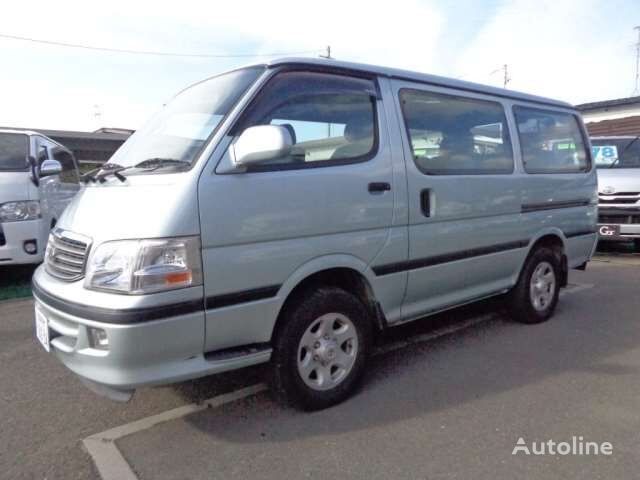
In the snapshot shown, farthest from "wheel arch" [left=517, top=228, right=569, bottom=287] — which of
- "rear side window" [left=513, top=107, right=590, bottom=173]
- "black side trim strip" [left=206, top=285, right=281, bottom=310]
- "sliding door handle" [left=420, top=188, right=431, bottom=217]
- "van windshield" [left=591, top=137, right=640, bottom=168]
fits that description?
"van windshield" [left=591, top=137, right=640, bottom=168]

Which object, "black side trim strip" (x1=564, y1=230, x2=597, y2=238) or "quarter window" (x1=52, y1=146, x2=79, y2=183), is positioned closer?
"black side trim strip" (x1=564, y1=230, x2=597, y2=238)

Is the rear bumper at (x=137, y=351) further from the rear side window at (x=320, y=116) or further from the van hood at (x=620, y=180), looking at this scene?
the van hood at (x=620, y=180)

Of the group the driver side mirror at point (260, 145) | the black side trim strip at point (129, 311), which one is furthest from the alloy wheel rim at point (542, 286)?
the black side trim strip at point (129, 311)

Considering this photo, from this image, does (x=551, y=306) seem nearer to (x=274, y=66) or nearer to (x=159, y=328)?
(x=274, y=66)

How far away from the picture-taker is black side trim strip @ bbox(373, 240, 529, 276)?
306 cm

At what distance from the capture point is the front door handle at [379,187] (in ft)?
9.52

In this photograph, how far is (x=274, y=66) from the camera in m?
2.66

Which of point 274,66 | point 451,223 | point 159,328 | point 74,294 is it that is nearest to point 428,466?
point 159,328

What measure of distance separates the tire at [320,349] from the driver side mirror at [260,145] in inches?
33.2

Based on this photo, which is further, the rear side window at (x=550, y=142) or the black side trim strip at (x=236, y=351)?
the rear side window at (x=550, y=142)

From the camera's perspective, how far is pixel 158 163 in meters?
2.58

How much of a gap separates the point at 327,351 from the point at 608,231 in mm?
6655

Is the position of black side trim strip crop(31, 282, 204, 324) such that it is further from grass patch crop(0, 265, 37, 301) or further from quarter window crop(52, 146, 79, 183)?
quarter window crop(52, 146, 79, 183)

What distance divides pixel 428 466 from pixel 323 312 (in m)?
0.96
